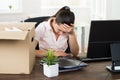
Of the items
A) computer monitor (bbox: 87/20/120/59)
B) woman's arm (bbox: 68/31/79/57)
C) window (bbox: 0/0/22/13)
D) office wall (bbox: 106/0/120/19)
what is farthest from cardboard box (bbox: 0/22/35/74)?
window (bbox: 0/0/22/13)

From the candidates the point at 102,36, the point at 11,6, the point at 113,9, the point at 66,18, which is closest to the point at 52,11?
the point at 11,6

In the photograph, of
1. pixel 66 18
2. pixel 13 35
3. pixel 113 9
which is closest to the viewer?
pixel 13 35

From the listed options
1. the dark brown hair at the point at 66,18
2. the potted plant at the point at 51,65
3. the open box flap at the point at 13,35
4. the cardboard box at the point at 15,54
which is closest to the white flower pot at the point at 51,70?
the potted plant at the point at 51,65

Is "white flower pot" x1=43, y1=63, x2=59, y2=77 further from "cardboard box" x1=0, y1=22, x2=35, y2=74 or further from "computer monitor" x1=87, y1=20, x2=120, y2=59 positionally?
"computer monitor" x1=87, y1=20, x2=120, y2=59

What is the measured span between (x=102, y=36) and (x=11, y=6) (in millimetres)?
2605

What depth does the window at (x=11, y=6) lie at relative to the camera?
3.86 metres

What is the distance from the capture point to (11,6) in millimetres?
3891

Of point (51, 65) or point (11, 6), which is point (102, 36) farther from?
Answer: point (11, 6)

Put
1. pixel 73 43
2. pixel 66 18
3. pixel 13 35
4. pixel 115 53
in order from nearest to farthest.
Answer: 1. pixel 13 35
2. pixel 115 53
3. pixel 66 18
4. pixel 73 43

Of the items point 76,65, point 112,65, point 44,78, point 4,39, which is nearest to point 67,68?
point 76,65

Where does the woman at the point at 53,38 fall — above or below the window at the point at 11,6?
below

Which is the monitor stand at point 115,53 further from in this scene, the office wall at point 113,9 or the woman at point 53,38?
the office wall at point 113,9

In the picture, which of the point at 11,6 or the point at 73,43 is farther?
the point at 11,6

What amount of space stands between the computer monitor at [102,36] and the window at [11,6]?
2.48 metres
